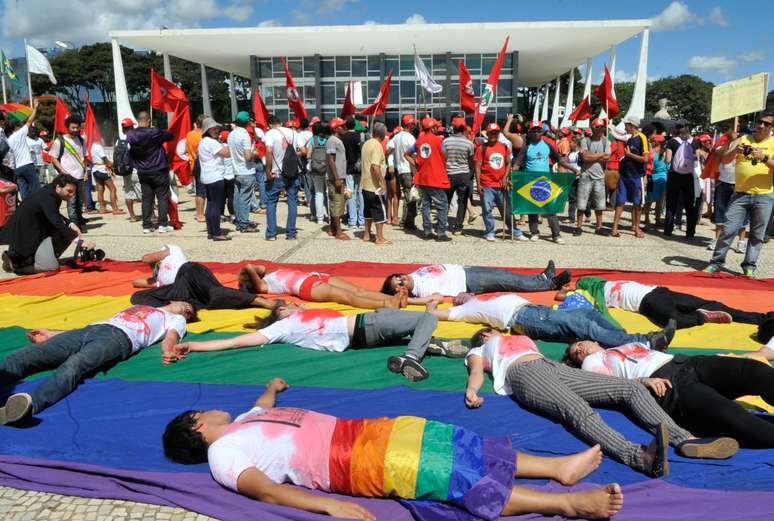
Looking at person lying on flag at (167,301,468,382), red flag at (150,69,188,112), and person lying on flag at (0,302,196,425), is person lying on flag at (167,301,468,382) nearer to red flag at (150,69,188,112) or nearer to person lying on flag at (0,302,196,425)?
person lying on flag at (0,302,196,425)

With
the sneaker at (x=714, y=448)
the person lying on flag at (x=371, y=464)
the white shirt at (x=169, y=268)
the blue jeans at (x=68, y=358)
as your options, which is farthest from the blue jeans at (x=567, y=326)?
the white shirt at (x=169, y=268)

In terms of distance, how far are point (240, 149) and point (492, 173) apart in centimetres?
427

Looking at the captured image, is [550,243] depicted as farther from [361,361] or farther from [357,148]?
[361,361]

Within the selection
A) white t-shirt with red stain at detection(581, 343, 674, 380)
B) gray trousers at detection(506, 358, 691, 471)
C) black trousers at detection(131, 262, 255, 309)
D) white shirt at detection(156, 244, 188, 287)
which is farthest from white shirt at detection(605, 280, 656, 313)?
white shirt at detection(156, 244, 188, 287)

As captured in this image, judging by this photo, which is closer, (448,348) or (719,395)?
(719,395)

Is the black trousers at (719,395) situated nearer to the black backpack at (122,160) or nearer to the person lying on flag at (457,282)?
the person lying on flag at (457,282)

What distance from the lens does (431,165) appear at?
9500mm

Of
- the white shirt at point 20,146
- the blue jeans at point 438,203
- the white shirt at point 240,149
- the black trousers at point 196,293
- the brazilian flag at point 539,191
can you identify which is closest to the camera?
the black trousers at point 196,293

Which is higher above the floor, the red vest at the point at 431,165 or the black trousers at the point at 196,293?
the red vest at the point at 431,165

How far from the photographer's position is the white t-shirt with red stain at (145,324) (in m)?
4.73

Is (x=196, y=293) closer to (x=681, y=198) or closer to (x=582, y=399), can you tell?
(x=582, y=399)

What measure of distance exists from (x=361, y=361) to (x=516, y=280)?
7.67 feet

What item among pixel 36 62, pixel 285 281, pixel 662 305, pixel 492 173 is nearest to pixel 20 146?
pixel 285 281

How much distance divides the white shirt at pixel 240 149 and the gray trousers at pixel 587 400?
7.46 meters
